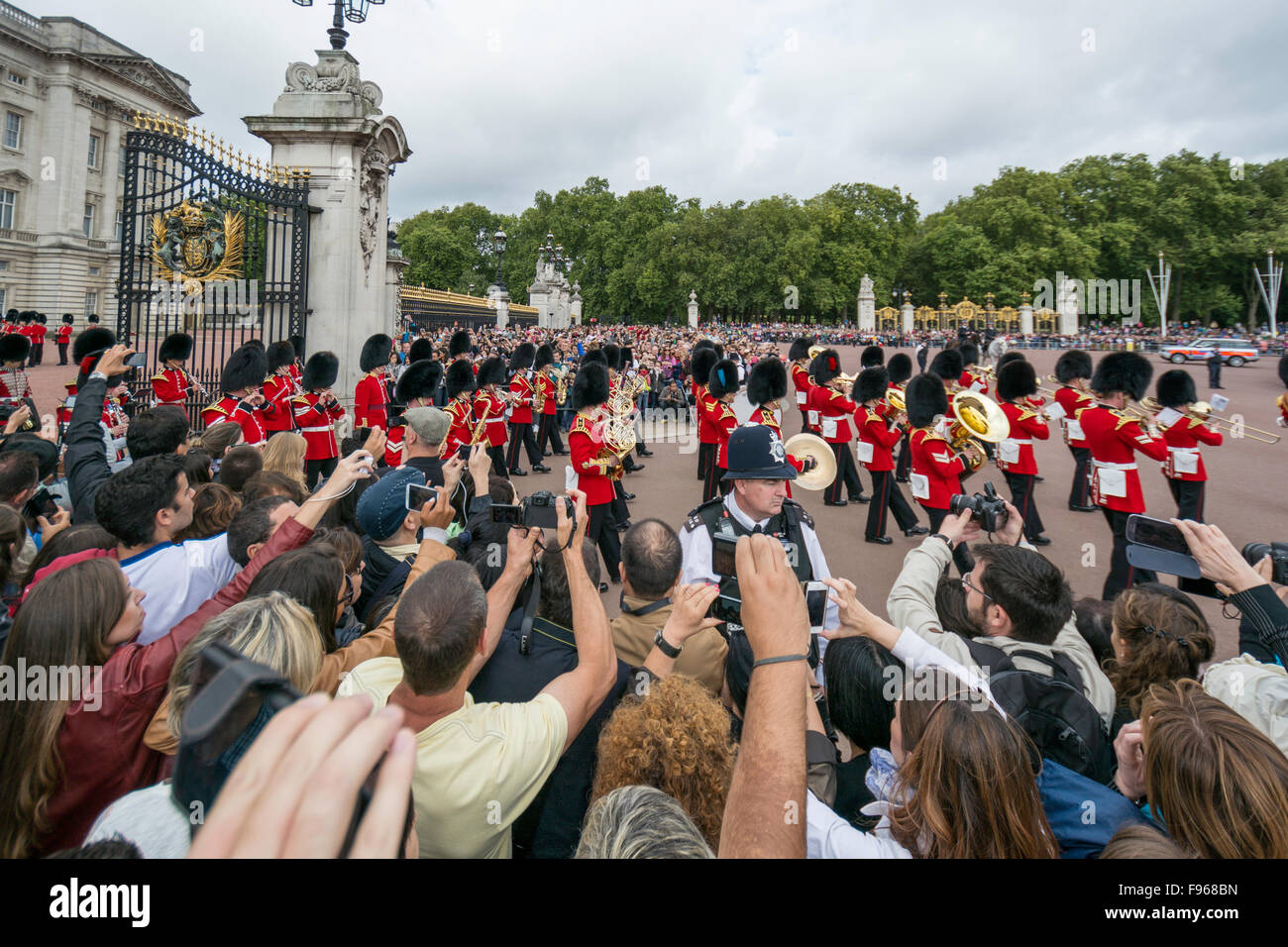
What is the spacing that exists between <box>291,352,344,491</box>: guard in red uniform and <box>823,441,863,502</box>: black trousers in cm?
649

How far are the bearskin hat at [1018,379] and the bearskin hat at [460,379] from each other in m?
6.64

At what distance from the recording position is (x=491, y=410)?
9.66 meters

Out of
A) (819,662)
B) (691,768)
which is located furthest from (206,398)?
(691,768)

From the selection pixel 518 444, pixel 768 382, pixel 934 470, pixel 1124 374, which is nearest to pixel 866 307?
pixel 518 444

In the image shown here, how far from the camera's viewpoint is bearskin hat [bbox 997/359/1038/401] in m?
7.94

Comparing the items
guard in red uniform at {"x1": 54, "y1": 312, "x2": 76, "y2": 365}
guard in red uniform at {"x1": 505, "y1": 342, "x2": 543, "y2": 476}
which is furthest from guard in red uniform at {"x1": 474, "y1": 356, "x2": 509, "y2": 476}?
guard in red uniform at {"x1": 54, "y1": 312, "x2": 76, "y2": 365}

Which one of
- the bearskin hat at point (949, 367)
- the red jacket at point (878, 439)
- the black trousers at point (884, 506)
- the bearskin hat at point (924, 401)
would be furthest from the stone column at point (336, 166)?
the bearskin hat at point (949, 367)

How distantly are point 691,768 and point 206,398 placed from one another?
887 centimetres

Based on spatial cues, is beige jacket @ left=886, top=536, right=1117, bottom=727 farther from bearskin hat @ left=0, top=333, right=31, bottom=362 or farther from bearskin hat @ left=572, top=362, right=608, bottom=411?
bearskin hat @ left=0, top=333, right=31, bottom=362

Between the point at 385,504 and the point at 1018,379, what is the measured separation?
24.3 ft

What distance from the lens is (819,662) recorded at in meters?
3.05

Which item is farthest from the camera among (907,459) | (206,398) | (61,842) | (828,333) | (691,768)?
(828,333)
